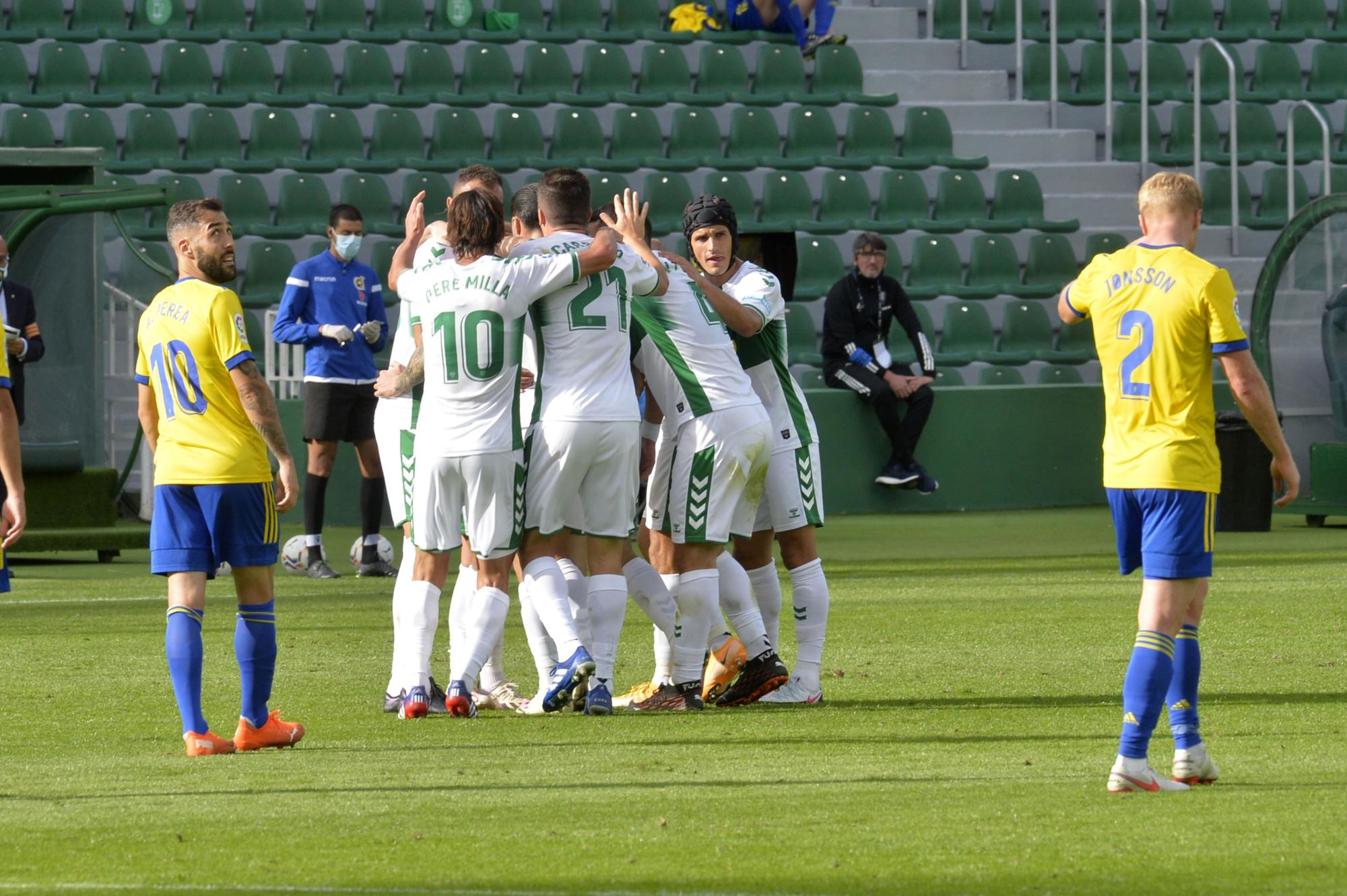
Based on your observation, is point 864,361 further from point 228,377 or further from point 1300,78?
point 228,377

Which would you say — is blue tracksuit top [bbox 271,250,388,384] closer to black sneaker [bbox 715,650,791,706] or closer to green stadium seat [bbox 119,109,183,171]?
black sneaker [bbox 715,650,791,706]

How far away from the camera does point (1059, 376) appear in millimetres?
18453

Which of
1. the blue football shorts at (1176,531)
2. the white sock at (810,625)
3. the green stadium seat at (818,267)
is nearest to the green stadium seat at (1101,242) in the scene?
the green stadium seat at (818,267)

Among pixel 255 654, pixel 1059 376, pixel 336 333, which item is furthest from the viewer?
pixel 1059 376

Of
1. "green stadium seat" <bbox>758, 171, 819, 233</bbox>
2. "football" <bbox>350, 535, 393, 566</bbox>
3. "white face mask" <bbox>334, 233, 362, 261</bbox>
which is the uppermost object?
"green stadium seat" <bbox>758, 171, 819, 233</bbox>

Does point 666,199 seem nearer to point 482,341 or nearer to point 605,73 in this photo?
point 605,73

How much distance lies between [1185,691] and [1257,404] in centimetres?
82

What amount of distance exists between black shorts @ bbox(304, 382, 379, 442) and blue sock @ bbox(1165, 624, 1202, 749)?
25.2 ft

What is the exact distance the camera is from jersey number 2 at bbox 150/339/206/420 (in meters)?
6.30

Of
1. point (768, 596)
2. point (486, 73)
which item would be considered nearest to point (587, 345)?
point (768, 596)

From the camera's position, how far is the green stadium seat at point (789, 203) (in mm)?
18938

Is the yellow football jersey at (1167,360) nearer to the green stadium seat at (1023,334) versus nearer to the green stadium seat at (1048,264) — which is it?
the green stadium seat at (1023,334)

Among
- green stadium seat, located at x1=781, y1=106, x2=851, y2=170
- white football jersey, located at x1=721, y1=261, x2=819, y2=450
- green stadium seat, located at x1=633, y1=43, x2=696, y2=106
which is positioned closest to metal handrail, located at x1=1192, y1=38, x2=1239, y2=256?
green stadium seat, located at x1=781, y1=106, x2=851, y2=170

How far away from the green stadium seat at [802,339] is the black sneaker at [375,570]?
600 centimetres
